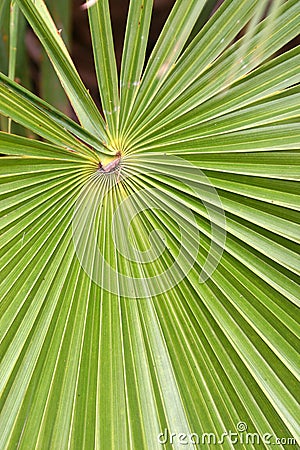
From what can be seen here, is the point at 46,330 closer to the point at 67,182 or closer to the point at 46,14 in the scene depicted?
the point at 67,182

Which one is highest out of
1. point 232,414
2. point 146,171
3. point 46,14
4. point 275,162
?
point 46,14

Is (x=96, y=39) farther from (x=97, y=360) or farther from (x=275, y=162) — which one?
(x=97, y=360)

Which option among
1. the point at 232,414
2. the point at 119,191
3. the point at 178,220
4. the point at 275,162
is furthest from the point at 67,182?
the point at 232,414

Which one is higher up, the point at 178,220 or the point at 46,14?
the point at 46,14

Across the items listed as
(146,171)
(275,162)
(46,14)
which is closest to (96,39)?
(46,14)

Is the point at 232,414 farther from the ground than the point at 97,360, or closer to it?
closer to it

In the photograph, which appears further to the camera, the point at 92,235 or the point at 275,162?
the point at 92,235
